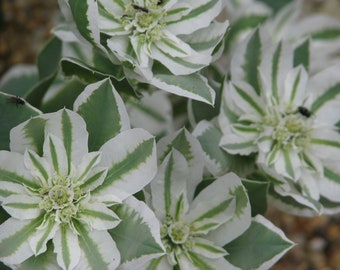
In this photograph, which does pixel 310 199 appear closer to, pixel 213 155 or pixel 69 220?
pixel 213 155

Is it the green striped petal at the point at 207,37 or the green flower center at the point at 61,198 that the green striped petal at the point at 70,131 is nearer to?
the green flower center at the point at 61,198

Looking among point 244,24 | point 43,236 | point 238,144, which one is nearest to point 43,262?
point 43,236

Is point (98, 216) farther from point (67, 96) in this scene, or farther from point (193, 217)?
point (67, 96)

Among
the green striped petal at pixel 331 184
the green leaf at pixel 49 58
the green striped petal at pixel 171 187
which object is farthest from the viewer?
the green leaf at pixel 49 58

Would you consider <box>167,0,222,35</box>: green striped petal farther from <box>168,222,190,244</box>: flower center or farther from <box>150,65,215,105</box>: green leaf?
<box>168,222,190,244</box>: flower center

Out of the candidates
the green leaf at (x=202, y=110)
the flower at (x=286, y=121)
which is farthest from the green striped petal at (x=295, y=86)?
the green leaf at (x=202, y=110)

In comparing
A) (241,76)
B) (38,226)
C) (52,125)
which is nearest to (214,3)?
(241,76)
